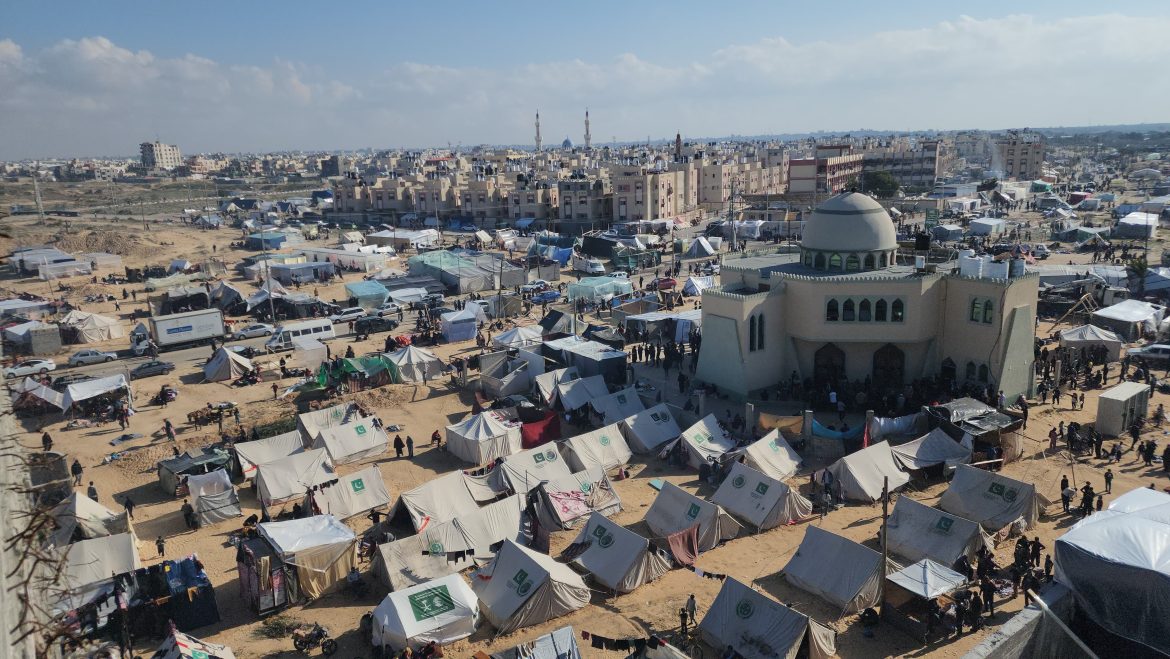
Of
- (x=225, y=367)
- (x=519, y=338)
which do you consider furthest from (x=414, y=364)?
(x=225, y=367)

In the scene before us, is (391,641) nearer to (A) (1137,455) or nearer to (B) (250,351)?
(A) (1137,455)

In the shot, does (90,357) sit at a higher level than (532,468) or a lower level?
higher

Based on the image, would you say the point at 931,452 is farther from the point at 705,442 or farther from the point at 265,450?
the point at 265,450

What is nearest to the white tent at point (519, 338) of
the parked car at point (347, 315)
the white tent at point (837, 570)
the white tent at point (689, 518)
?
the parked car at point (347, 315)

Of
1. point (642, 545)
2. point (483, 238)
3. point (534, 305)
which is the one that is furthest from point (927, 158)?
point (642, 545)

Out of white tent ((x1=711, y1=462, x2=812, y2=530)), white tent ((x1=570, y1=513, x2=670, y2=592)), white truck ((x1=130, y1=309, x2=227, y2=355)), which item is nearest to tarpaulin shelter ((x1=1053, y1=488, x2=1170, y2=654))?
white tent ((x1=711, y1=462, x2=812, y2=530))
